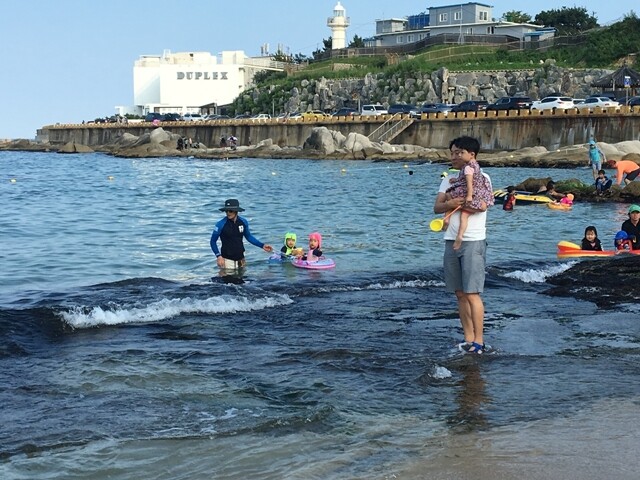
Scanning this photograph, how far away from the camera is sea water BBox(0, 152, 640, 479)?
5.80m

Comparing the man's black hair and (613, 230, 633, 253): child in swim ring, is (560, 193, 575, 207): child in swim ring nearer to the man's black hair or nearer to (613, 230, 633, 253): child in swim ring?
(613, 230, 633, 253): child in swim ring

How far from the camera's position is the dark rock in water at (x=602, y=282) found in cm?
1184

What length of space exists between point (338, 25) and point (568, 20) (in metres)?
A: 35.1

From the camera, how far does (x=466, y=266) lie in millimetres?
8203

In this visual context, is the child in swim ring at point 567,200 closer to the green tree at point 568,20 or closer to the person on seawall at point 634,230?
the person on seawall at point 634,230

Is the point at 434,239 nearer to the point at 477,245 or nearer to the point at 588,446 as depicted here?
the point at 477,245

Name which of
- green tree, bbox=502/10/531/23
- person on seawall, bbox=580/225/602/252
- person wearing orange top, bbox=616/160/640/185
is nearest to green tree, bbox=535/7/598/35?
green tree, bbox=502/10/531/23

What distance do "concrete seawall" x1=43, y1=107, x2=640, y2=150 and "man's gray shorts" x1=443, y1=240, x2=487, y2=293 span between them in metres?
48.7

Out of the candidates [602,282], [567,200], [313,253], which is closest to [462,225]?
[602,282]

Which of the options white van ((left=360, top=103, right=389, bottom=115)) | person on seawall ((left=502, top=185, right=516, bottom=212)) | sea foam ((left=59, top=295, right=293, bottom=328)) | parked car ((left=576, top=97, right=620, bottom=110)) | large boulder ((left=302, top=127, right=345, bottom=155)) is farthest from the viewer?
white van ((left=360, top=103, right=389, bottom=115))

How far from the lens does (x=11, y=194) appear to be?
38344 mm

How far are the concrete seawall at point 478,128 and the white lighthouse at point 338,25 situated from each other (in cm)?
5013

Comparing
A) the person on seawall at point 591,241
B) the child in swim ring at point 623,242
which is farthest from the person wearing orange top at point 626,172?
the child in swim ring at point 623,242

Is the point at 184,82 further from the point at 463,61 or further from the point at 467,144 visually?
the point at 467,144
